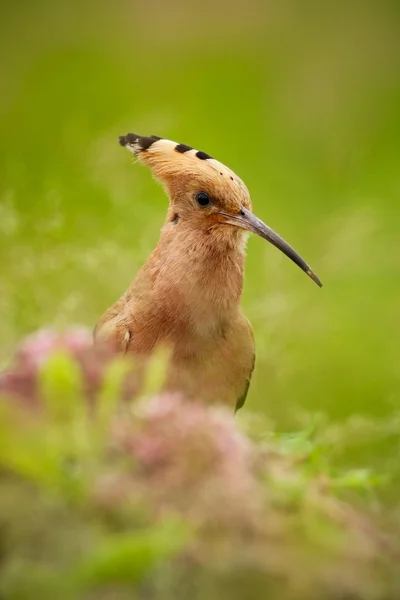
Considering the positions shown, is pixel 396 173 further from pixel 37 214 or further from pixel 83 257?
pixel 83 257

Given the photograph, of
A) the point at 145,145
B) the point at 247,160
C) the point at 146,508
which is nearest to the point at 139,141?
the point at 145,145

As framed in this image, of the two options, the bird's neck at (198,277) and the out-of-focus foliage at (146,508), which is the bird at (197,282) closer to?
the bird's neck at (198,277)

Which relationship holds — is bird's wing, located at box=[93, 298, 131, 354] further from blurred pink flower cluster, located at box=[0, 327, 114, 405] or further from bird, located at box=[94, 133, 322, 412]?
blurred pink flower cluster, located at box=[0, 327, 114, 405]

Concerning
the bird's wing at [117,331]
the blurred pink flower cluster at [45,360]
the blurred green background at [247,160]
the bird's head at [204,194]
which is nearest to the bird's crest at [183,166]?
the bird's head at [204,194]

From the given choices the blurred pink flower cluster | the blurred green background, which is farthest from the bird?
the blurred pink flower cluster

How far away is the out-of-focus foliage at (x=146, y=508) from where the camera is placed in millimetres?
1213

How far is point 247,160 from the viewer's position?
5637 millimetres

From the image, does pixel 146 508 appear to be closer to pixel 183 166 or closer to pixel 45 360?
pixel 45 360

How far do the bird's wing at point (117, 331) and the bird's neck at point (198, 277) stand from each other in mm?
80

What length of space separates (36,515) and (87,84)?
5405 mm

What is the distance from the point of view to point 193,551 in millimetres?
1254

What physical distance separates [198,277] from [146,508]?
1182 millimetres

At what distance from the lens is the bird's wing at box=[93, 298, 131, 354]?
244 centimetres

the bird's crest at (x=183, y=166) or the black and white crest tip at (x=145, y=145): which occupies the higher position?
the black and white crest tip at (x=145, y=145)
